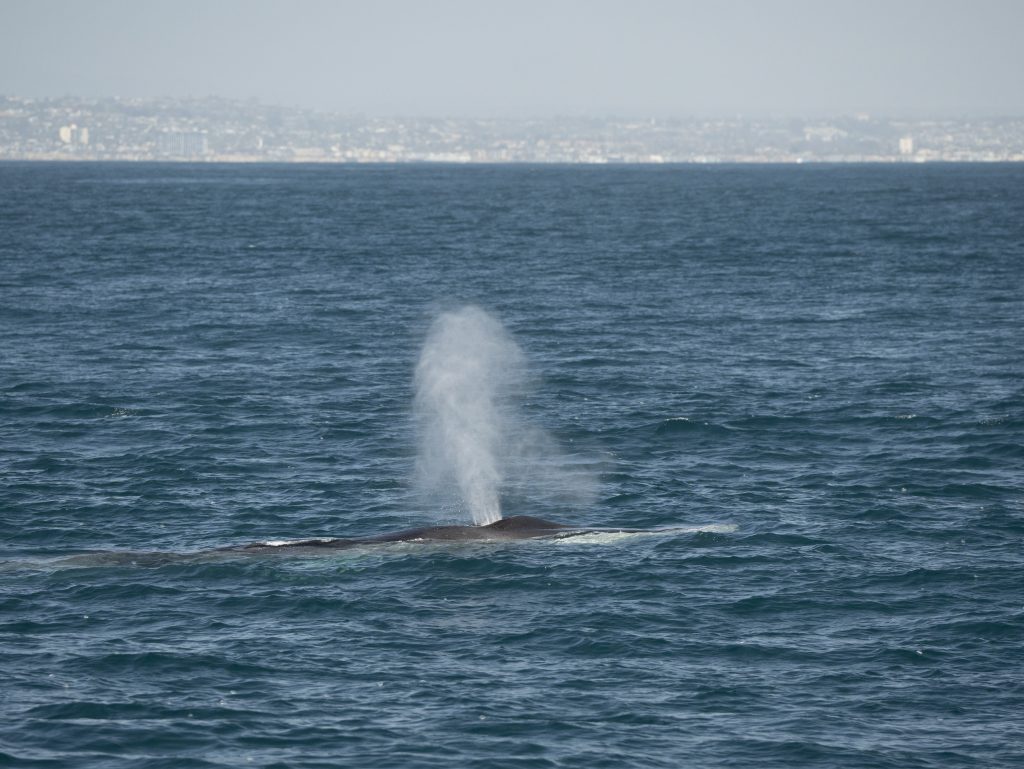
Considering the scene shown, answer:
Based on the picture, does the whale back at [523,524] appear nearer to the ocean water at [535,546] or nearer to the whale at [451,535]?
the whale at [451,535]

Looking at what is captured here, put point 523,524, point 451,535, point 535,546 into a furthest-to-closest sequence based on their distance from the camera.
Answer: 1. point 523,524
2. point 451,535
3. point 535,546

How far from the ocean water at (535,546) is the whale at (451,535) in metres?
→ 0.58

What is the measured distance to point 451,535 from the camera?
3681 centimetres

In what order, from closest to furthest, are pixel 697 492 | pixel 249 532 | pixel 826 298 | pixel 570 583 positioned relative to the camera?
pixel 570 583 → pixel 249 532 → pixel 697 492 → pixel 826 298

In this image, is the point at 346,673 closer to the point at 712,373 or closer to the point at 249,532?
the point at 249,532

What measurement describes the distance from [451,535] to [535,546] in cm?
218

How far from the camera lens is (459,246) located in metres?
134

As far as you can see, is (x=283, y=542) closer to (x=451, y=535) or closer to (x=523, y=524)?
(x=451, y=535)

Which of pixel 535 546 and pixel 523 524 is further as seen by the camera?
pixel 523 524

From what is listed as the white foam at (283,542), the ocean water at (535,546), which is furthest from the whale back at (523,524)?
the white foam at (283,542)

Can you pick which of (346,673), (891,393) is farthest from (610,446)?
(346,673)

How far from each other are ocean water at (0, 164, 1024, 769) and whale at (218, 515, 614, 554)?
0.58m

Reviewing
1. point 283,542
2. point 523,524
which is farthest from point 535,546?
point 283,542

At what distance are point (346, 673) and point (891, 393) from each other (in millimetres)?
35782
